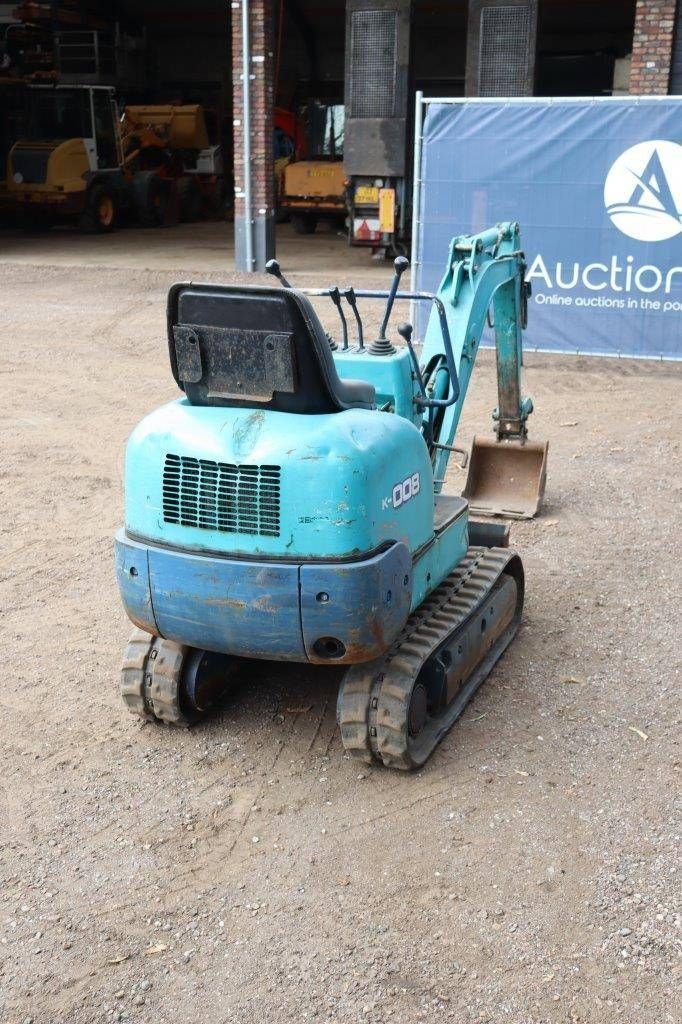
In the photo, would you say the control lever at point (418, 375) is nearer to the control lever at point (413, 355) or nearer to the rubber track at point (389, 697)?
the control lever at point (413, 355)

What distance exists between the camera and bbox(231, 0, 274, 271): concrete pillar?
17781 mm

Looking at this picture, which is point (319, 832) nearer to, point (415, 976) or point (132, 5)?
point (415, 976)

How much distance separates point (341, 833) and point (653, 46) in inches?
578

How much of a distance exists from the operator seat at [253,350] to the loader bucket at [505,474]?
345cm

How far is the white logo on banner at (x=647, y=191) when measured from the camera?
434 inches

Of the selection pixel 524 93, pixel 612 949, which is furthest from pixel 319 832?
pixel 524 93

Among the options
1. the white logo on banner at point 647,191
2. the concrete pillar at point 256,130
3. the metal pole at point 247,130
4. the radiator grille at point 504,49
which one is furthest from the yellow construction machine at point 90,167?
the white logo on banner at point 647,191

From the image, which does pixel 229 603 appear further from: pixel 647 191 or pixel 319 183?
pixel 319 183

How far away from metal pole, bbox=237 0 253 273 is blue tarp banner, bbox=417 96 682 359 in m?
7.35

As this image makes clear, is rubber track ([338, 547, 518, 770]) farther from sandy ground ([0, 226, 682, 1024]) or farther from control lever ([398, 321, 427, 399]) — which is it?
control lever ([398, 321, 427, 399])

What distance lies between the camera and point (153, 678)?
194 inches

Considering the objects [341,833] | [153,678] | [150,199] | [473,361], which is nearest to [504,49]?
[150,199]

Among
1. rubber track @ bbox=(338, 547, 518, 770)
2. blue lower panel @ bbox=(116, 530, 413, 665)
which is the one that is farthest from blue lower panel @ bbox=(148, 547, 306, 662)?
rubber track @ bbox=(338, 547, 518, 770)

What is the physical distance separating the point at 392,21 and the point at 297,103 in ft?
40.7
